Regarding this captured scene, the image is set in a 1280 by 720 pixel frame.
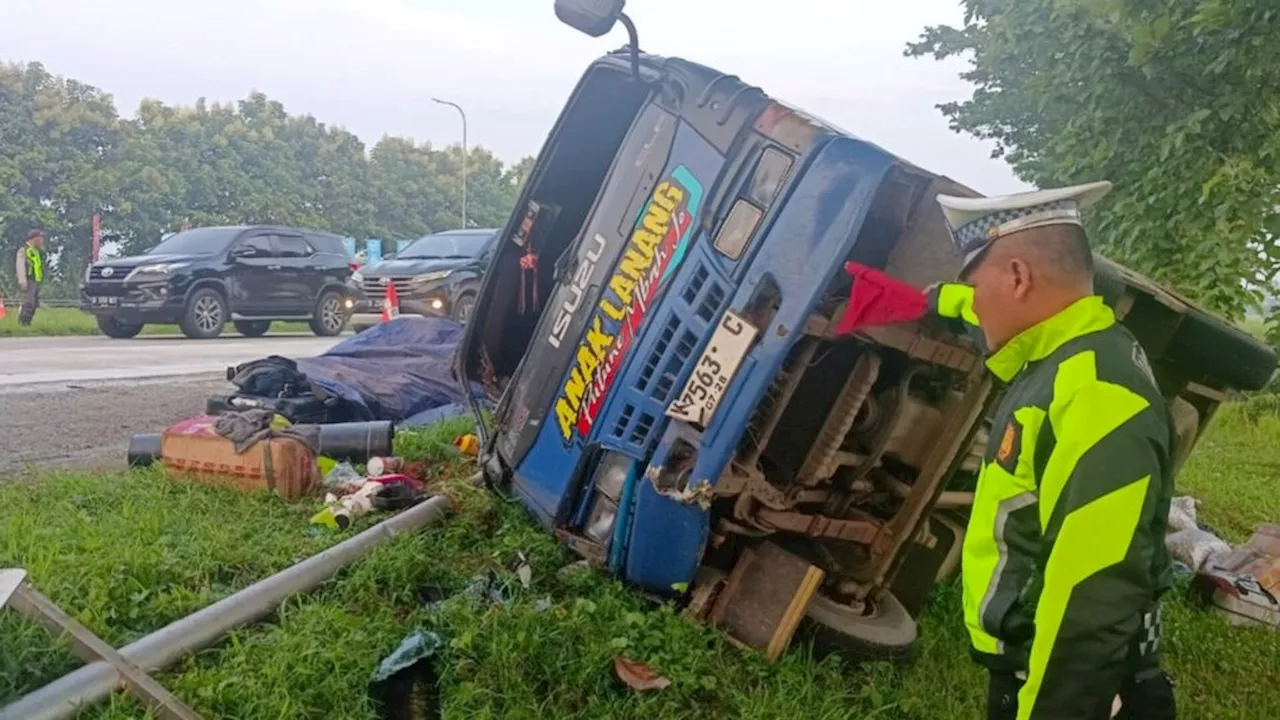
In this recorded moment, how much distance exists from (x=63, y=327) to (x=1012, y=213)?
53.3 ft

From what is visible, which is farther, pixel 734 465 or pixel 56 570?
pixel 56 570

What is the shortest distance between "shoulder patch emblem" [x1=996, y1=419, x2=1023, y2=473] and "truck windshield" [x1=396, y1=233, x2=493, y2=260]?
1326cm

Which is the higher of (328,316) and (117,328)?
Answer: (328,316)

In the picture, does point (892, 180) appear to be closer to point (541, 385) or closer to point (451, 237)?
point (541, 385)

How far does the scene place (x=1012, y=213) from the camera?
1.93 meters

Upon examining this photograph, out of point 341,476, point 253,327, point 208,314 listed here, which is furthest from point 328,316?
point 341,476

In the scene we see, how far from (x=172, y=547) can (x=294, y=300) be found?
502 inches

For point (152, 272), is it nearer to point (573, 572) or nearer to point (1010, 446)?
point (573, 572)

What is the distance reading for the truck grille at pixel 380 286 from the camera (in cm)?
1478

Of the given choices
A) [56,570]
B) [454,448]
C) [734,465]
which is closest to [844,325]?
[734,465]

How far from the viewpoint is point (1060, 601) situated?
1651 mm

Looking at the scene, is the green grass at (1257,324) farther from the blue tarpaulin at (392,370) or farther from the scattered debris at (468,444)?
the blue tarpaulin at (392,370)

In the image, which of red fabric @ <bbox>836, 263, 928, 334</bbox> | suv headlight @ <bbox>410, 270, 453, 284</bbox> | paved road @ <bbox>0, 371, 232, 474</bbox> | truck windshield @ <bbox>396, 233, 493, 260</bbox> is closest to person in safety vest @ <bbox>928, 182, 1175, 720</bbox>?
red fabric @ <bbox>836, 263, 928, 334</bbox>

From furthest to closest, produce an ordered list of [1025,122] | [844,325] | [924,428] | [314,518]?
[1025,122]
[314,518]
[924,428]
[844,325]
